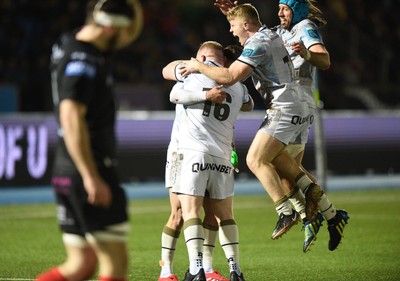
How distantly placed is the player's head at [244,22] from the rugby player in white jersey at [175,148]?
0.67 ft

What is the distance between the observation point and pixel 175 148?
9.50 m

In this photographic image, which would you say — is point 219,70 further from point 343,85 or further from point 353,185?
point 343,85

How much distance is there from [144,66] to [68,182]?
19.0 metres

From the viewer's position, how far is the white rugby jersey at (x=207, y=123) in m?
9.38

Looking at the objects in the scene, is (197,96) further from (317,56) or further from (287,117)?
(317,56)

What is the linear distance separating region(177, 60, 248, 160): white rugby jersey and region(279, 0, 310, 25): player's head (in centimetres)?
146

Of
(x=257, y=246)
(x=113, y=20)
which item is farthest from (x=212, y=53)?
(x=257, y=246)

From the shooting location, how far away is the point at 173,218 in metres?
9.80

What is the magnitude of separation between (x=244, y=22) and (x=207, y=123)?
1.13 meters

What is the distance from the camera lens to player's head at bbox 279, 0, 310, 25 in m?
10.6

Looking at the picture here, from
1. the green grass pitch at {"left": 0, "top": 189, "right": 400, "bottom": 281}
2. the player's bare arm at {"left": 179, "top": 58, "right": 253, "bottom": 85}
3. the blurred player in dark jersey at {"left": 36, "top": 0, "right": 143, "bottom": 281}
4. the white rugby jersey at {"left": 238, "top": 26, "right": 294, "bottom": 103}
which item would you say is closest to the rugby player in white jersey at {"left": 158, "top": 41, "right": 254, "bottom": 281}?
the player's bare arm at {"left": 179, "top": 58, "right": 253, "bottom": 85}

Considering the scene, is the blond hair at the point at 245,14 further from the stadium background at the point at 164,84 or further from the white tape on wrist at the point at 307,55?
the stadium background at the point at 164,84

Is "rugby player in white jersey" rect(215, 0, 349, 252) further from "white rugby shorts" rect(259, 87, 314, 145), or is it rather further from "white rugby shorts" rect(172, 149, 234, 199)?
"white rugby shorts" rect(172, 149, 234, 199)

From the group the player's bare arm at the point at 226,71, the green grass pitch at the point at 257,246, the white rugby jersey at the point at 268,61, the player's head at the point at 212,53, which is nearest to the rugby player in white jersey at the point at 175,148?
the player's head at the point at 212,53
